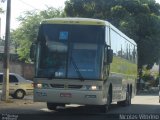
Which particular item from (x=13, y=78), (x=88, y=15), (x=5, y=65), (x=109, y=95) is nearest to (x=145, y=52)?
(x=88, y=15)

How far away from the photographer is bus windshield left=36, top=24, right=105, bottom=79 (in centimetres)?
2028

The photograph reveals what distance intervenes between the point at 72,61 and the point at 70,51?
1.30 feet

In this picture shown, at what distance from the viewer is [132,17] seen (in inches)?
2367

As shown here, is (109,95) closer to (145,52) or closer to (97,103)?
(97,103)

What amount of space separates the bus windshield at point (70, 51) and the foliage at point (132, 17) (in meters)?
36.7

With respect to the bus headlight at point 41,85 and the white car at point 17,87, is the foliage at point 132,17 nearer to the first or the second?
the white car at point 17,87

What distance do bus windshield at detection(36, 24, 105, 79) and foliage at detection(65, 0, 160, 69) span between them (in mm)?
36676

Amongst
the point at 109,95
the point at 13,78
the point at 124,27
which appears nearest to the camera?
the point at 109,95

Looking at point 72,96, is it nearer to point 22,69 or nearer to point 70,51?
point 70,51

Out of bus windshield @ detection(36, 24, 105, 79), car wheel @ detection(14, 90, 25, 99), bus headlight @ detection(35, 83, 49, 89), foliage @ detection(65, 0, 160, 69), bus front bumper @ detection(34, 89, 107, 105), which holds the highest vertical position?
foliage @ detection(65, 0, 160, 69)

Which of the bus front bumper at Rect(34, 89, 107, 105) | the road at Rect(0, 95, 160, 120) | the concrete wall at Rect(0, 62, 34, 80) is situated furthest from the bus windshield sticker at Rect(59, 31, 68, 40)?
the concrete wall at Rect(0, 62, 34, 80)

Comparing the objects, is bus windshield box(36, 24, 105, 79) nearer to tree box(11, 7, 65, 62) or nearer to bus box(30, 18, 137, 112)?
bus box(30, 18, 137, 112)

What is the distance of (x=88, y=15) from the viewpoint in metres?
59.1

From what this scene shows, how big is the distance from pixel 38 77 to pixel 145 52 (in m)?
40.7
